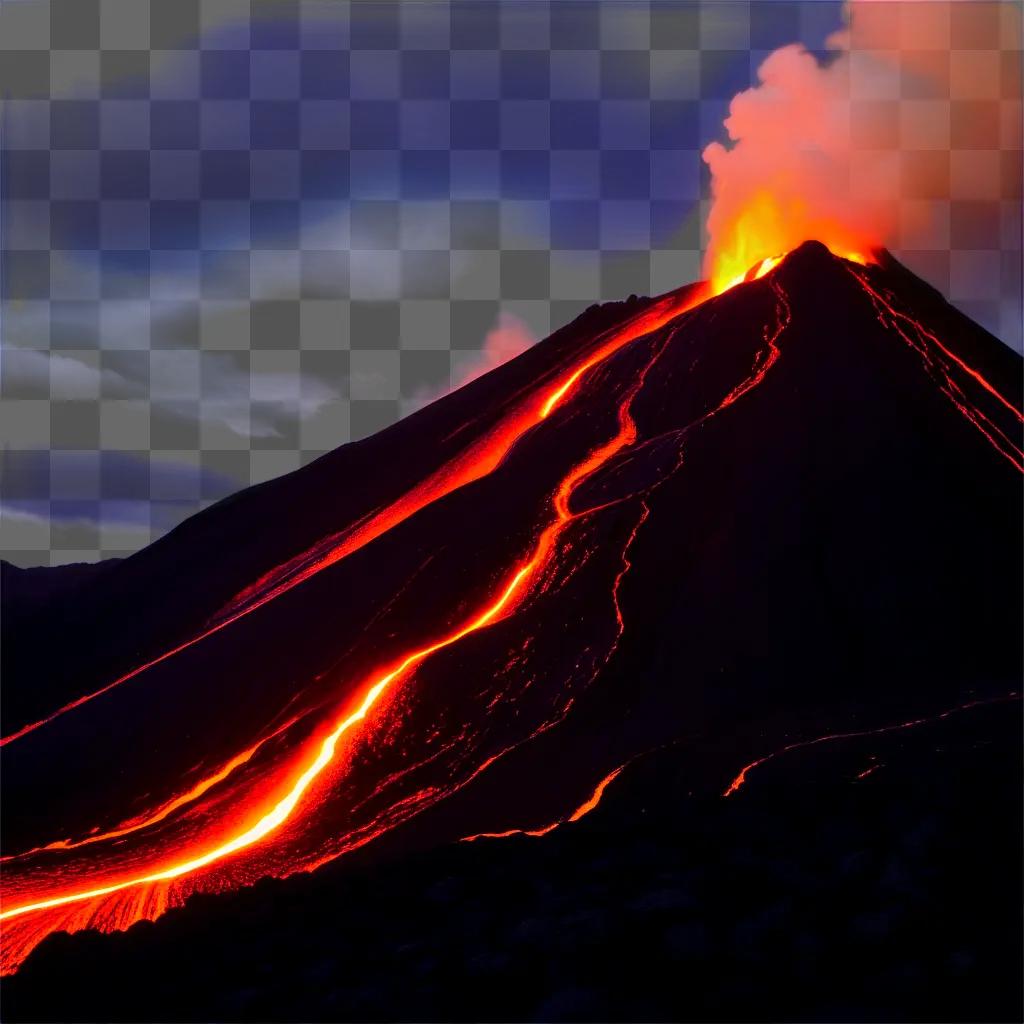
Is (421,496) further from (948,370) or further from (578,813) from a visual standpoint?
(578,813)

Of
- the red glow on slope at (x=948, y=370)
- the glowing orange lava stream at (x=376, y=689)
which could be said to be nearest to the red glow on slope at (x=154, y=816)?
the glowing orange lava stream at (x=376, y=689)

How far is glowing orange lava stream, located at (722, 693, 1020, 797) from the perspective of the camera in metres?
9.35

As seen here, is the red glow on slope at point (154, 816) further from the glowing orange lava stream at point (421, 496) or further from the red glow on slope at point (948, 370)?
the red glow on slope at point (948, 370)

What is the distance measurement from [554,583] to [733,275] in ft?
56.1

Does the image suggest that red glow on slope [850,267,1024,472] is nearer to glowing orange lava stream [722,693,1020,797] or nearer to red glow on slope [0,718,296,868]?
glowing orange lava stream [722,693,1020,797]

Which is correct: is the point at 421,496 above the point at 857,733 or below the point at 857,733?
above

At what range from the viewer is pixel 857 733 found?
392 inches

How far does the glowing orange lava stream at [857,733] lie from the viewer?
9.35 metres

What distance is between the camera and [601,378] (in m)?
19.9

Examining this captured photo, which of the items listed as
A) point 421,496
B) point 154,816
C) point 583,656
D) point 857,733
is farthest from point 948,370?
point 154,816

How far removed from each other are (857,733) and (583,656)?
322cm

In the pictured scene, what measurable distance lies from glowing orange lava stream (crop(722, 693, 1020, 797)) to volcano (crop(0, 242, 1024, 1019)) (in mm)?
47

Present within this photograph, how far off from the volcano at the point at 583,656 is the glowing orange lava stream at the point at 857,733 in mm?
47

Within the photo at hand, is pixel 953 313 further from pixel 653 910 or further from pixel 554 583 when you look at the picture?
pixel 653 910
